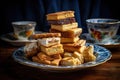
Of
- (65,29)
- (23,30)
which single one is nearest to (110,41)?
(65,29)

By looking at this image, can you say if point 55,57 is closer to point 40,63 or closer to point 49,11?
point 40,63

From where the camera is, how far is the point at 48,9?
104 cm

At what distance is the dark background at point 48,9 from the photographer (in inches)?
40.9

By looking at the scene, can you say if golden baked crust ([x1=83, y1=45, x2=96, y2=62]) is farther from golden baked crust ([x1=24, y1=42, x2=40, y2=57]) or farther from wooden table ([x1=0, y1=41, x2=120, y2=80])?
golden baked crust ([x1=24, y1=42, x2=40, y2=57])

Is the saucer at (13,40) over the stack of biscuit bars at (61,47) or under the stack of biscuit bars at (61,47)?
under

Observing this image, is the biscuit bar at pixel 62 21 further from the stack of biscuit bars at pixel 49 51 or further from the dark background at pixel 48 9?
the dark background at pixel 48 9

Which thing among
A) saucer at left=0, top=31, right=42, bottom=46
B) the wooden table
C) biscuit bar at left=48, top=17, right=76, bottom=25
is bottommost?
the wooden table

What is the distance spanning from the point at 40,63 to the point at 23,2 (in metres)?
0.47

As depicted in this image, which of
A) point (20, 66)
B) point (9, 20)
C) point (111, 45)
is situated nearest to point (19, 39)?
point (9, 20)

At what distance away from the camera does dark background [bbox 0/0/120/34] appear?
104cm

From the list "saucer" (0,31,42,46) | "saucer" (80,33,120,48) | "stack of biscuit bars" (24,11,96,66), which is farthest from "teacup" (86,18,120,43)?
"saucer" (0,31,42,46)

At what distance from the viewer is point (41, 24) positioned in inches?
42.5

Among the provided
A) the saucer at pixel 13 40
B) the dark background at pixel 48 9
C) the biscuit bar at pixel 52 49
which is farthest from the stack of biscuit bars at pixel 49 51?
the dark background at pixel 48 9

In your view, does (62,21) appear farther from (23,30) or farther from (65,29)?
(23,30)
